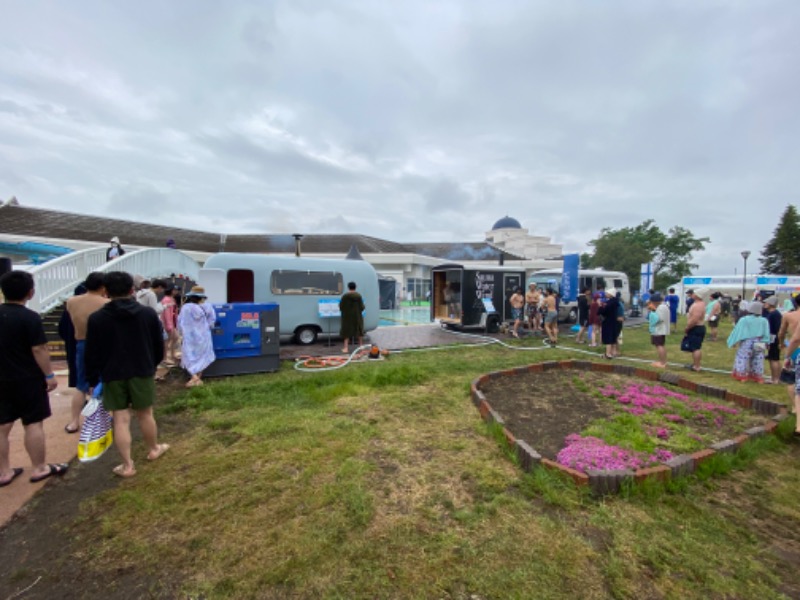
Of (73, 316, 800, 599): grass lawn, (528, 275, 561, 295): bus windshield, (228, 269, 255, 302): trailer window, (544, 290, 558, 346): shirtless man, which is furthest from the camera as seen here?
(528, 275, 561, 295): bus windshield

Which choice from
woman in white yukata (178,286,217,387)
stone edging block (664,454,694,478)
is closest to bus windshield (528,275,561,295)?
stone edging block (664,454,694,478)

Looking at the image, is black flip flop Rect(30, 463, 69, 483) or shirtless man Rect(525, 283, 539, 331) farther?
shirtless man Rect(525, 283, 539, 331)

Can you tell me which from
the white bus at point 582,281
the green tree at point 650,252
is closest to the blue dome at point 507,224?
the green tree at point 650,252

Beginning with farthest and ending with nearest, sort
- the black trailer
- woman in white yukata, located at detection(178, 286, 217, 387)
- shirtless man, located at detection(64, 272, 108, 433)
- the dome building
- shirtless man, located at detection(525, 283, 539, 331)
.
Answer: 1. the dome building
2. shirtless man, located at detection(525, 283, 539, 331)
3. the black trailer
4. woman in white yukata, located at detection(178, 286, 217, 387)
5. shirtless man, located at detection(64, 272, 108, 433)

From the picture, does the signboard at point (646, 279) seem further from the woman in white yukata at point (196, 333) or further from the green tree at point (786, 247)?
the green tree at point (786, 247)

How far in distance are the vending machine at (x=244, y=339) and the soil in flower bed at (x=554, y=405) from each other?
158 inches

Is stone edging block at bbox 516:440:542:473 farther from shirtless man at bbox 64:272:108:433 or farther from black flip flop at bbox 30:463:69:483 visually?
shirtless man at bbox 64:272:108:433

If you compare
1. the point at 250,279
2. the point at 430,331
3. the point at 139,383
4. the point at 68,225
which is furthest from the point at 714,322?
the point at 68,225

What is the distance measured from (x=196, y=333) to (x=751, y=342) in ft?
31.3

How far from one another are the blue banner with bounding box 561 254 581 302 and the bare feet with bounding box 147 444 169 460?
13.6 m

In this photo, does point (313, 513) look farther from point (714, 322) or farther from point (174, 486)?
point (714, 322)

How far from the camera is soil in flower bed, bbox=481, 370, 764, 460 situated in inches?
153

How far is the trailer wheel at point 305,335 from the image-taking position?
10.0 metres

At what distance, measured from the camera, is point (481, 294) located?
12.3 m
